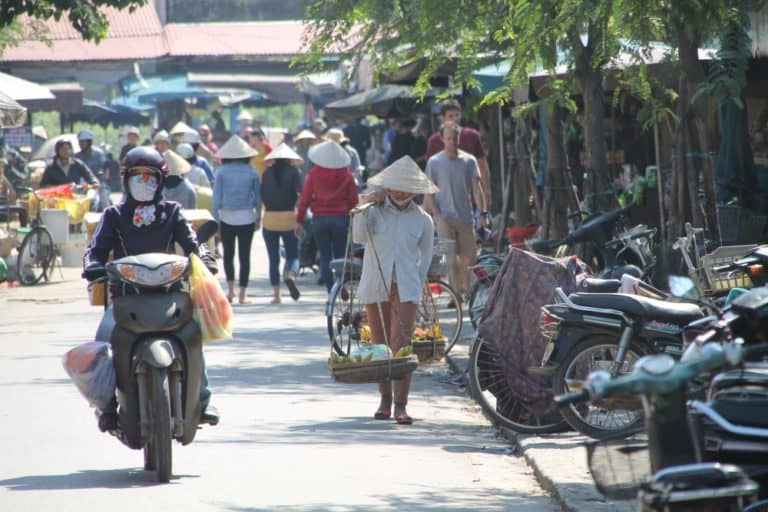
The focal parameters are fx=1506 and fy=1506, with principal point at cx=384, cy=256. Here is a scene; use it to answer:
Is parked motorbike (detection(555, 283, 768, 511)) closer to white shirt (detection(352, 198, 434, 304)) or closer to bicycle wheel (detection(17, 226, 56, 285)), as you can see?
white shirt (detection(352, 198, 434, 304))

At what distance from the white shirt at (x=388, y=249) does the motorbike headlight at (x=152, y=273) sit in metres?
2.74

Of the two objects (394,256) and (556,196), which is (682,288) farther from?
(556,196)

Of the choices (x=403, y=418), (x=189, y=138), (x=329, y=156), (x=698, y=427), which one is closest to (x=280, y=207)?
(x=329, y=156)

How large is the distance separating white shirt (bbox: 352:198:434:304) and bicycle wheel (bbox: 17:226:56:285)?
12.0 m

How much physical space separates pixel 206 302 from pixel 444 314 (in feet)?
28.5

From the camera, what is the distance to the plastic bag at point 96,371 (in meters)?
8.41

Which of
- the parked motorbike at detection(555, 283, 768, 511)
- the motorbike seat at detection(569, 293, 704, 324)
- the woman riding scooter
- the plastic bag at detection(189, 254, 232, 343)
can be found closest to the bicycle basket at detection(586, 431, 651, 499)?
the parked motorbike at detection(555, 283, 768, 511)

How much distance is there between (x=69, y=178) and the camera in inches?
1005

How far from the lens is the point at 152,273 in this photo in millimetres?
8273

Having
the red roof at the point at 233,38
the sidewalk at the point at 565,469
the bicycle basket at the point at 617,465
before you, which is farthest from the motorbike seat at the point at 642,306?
the red roof at the point at 233,38

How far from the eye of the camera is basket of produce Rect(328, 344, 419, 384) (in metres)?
10.4

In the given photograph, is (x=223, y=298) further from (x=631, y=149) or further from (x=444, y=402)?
(x=631, y=149)

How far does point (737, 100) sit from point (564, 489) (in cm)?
487

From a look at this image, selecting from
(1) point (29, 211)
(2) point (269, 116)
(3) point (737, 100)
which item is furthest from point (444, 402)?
(2) point (269, 116)
